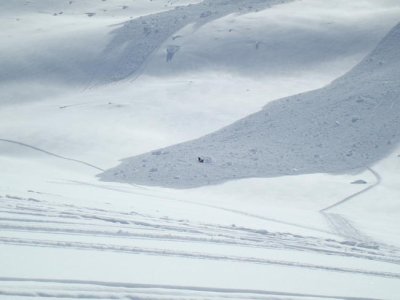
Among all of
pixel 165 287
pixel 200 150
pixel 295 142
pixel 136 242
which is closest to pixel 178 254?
pixel 136 242

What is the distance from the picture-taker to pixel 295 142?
15812 mm

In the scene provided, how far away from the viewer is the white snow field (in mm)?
5898

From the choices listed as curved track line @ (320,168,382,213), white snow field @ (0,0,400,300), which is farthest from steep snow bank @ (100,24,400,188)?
curved track line @ (320,168,382,213)

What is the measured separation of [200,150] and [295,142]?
2.67m

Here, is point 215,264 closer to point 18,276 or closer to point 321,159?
point 18,276

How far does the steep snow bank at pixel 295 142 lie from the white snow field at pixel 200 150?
0.07 m

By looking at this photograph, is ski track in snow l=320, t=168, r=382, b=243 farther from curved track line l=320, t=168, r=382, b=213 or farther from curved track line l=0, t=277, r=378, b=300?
curved track line l=0, t=277, r=378, b=300

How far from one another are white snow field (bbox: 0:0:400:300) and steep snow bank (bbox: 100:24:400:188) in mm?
68

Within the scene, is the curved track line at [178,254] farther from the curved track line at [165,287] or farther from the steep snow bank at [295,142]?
the steep snow bank at [295,142]

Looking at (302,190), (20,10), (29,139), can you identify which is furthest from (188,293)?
(20,10)

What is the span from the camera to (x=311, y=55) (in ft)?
78.0

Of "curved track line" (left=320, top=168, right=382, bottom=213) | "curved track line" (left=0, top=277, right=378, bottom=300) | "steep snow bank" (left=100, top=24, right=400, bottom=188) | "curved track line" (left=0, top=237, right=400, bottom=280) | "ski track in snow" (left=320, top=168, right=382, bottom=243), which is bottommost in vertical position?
"curved track line" (left=0, top=277, right=378, bottom=300)

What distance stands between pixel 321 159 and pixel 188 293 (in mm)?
10250

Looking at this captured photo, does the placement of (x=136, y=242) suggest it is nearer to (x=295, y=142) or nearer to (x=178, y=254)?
(x=178, y=254)
